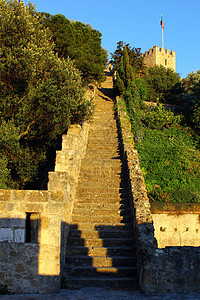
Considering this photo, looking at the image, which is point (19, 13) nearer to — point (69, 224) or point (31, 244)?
point (69, 224)

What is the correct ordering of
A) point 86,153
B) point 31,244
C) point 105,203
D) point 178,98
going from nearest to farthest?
point 31,244
point 105,203
point 86,153
point 178,98

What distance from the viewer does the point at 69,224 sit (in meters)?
9.02

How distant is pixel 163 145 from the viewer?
677 inches

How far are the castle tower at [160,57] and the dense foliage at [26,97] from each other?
3375 cm

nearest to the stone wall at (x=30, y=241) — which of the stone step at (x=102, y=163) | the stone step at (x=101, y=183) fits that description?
the stone step at (x=101, y=183)

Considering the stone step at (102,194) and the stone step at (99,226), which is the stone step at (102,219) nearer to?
the stone step at (99,226)

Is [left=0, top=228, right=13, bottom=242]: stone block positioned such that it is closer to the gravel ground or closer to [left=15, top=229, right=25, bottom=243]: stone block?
[left=15, top=229, right=25, bottom=243]: stone block

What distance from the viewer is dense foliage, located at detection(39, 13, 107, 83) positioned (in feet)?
68.6

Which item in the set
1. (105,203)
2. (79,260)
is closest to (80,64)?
(105,203)

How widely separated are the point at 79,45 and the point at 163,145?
968cm

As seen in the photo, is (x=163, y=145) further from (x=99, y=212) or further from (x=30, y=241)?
(x=30, y=241)

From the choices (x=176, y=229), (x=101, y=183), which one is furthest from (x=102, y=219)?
(x=176, y=229)

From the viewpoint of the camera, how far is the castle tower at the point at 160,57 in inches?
1828

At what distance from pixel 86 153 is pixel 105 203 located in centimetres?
424
